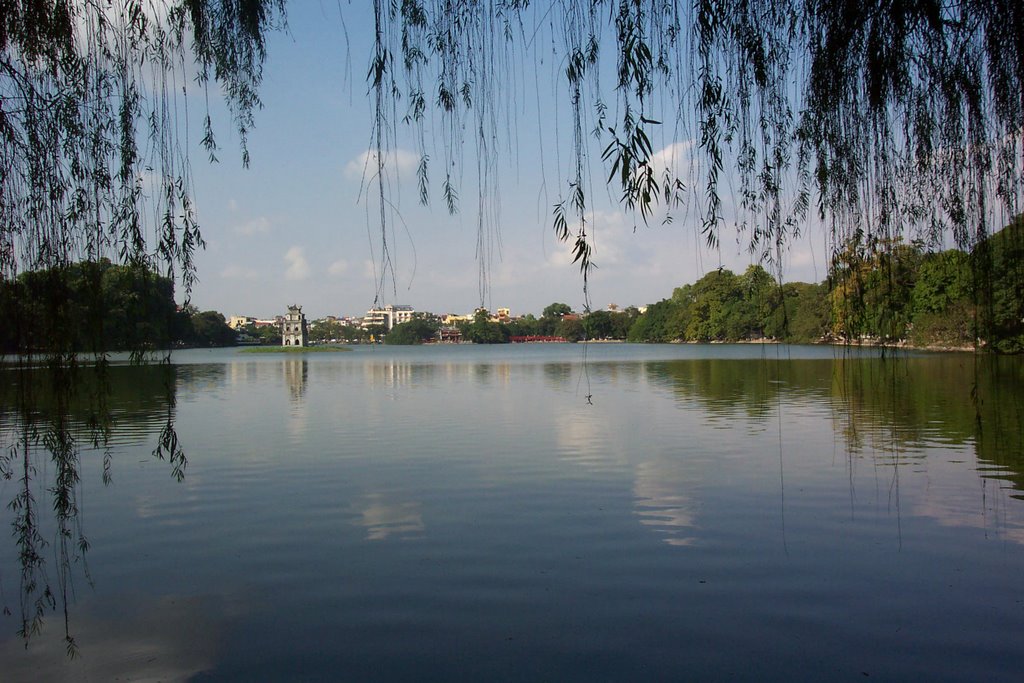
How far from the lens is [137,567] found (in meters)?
6.49

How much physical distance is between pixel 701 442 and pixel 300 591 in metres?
8.78

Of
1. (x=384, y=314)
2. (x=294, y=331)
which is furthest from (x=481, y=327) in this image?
(x=294, y=331)

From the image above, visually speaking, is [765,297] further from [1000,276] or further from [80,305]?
[80,305]

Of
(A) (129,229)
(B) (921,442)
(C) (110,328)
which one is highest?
(A) (129,229)

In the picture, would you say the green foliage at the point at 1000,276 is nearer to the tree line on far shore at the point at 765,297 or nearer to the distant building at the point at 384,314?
the tree line on far shore at the point at 765,297

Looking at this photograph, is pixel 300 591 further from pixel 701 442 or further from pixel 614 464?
pixel 701 442

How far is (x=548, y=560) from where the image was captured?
6.40m

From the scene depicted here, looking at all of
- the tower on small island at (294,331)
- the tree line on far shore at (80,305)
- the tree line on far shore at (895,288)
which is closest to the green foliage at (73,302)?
the tree line on far shore at (80,305)

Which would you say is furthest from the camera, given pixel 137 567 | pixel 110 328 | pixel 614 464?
pixel 614 464

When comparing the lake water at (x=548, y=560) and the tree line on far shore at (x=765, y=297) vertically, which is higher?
the tree line on far shore at (x=765, y=297)

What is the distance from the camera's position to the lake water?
4.63 meters

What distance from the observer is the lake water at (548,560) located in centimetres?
463

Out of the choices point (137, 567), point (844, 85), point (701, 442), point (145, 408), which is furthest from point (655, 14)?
point (145, 408)

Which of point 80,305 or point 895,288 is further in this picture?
point 895,288
